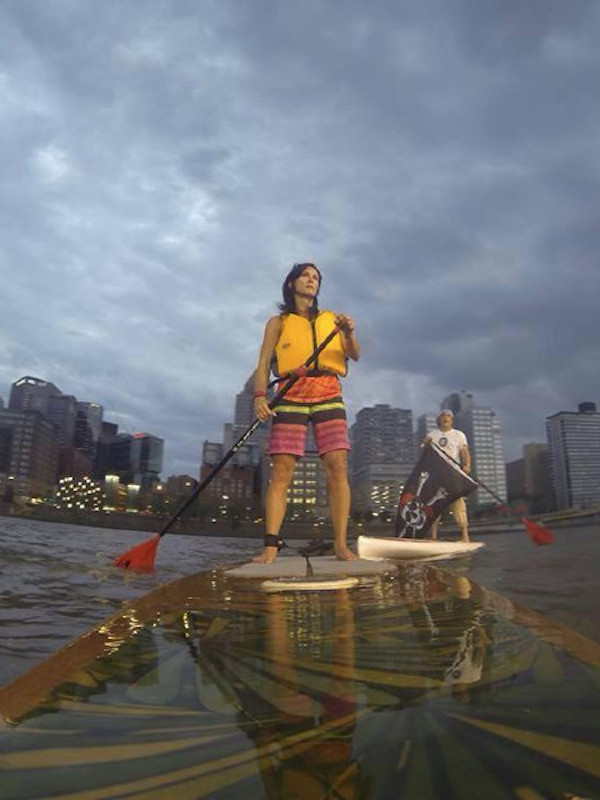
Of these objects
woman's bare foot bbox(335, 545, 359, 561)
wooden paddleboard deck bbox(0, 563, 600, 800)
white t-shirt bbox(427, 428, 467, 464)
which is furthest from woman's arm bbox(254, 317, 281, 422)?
white t-shirt bbox(427, 428, 467, 464)

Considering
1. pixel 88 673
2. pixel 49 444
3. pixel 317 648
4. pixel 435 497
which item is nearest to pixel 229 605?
pixel 317 648

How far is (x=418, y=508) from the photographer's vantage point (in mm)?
9188

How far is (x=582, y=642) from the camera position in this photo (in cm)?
149

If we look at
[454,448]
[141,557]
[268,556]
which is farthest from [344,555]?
[454,448]

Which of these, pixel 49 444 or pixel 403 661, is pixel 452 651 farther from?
pixel 49 444

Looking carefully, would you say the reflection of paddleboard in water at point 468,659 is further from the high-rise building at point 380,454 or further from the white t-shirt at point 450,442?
the high-rise building at point 380,454

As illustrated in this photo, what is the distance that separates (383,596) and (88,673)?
1.57m

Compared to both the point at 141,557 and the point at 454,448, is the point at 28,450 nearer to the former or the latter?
the point at 454,448

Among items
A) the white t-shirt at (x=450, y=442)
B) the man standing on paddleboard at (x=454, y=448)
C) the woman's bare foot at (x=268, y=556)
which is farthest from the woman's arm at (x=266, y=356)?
the white t-shirt at (x=450, y=442)

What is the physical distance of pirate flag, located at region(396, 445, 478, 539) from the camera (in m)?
8.91

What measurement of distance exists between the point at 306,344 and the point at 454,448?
239 inches

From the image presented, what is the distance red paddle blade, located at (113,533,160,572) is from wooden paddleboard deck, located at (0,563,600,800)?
3.70 meters

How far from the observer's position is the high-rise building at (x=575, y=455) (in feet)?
431

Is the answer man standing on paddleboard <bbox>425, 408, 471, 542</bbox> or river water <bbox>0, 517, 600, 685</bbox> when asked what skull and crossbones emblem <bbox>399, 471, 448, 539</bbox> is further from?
river water <bbox>0, 517, 600, 685</bbox>
